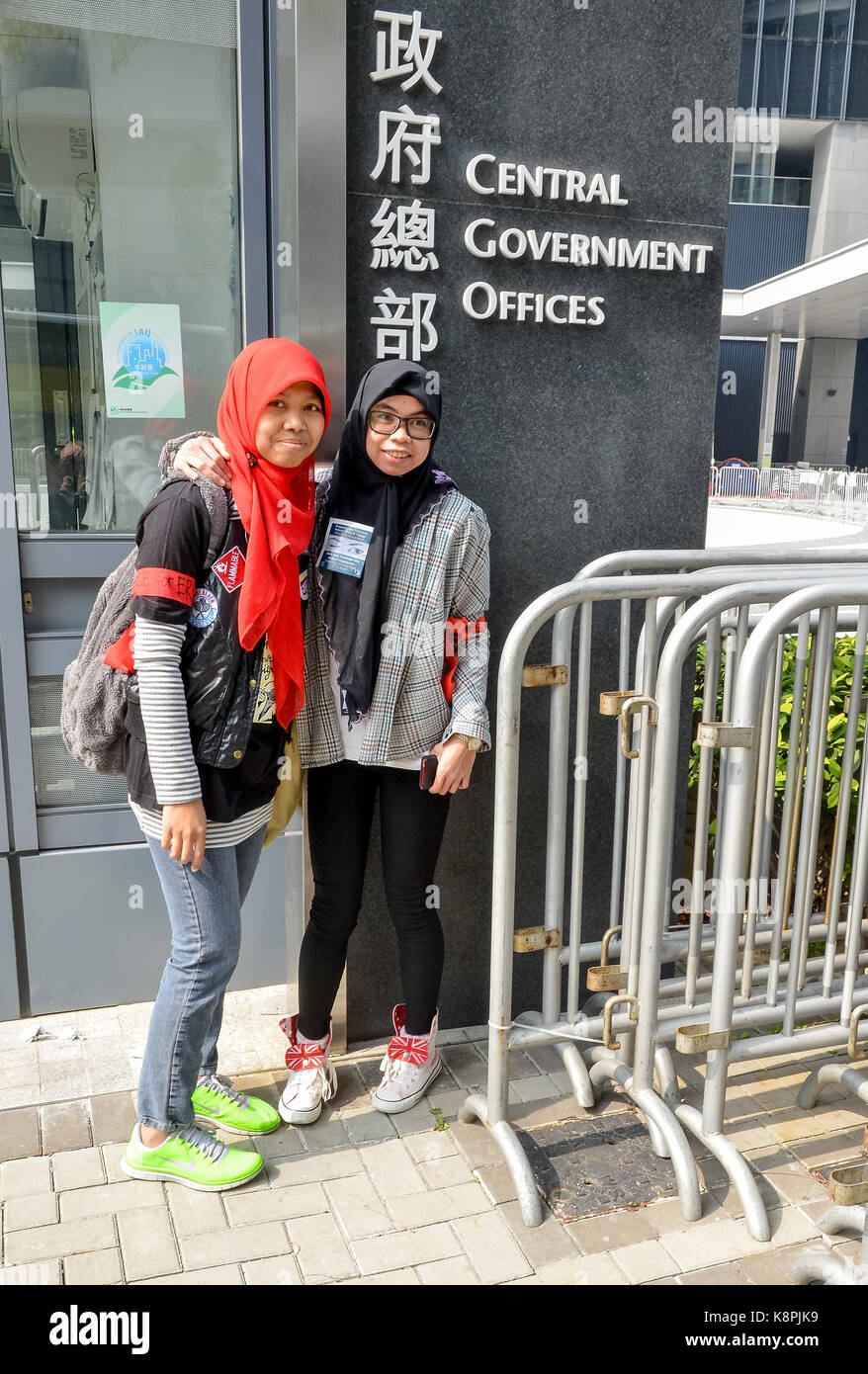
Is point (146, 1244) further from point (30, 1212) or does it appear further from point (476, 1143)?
point (476, 1143)

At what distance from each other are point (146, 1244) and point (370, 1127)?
0.72 m

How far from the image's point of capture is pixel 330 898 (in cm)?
299

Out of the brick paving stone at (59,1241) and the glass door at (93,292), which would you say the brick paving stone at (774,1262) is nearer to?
the brick paving stone at (59,1241)

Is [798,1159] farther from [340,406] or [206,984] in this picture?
[340,406]

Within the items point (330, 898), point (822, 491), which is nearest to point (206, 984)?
point (330, 898)

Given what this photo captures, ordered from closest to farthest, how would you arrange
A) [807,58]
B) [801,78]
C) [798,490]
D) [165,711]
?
[165,711] → [798,490] → [807,58] → [801,78]

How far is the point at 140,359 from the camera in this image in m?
3.36

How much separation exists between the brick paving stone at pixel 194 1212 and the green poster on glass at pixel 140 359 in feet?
7.55

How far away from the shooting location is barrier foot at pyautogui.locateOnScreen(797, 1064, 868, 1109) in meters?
3.05

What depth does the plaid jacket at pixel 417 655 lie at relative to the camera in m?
2.78

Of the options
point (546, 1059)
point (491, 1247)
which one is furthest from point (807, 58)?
point (491, 1247)

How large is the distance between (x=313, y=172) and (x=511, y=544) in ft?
3.95

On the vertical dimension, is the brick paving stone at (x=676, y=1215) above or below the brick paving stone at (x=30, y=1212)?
below

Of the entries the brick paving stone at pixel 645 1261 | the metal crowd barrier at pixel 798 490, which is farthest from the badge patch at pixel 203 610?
the metal crowd barrier at pixel 798 490
